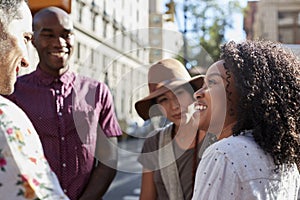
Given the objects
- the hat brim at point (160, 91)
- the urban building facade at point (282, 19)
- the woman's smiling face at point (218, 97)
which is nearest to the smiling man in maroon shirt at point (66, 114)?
the hat brim at point (160, 91)

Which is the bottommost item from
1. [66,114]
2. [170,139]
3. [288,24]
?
[170,139]

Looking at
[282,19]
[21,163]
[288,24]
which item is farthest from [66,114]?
[282,19]

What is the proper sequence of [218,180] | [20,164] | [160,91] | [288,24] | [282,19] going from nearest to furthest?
[20,164], [218,180], [160,91], [288,24], [282,19]

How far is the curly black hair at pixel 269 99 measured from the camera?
227cm

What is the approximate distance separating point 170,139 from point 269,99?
1.08 meters

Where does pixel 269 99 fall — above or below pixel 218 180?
above

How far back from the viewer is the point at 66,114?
328 centimetres

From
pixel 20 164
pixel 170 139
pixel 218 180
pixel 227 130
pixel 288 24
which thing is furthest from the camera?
pixel 288 24

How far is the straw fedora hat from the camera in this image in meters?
3.42

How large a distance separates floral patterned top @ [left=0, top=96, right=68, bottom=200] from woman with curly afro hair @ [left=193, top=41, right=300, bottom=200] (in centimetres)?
77

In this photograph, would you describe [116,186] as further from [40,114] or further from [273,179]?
[273,179]

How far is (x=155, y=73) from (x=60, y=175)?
83 cm

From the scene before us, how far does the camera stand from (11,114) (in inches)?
62.6

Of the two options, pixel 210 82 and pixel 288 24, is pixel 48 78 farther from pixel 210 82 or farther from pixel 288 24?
pixel 288 24
